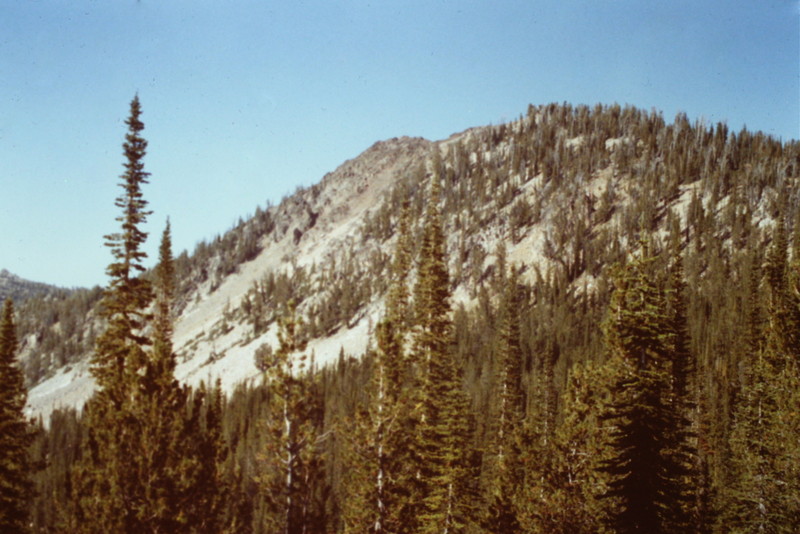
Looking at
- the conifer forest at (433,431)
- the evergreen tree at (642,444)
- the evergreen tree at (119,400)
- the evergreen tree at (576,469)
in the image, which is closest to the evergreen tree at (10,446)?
the conifer forest at (433,431)

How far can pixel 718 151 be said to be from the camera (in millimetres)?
166500

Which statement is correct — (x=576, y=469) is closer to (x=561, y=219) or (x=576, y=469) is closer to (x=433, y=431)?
(x=433, y=431)

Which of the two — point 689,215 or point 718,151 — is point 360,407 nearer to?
point 689,215

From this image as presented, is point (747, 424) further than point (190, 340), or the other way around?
point (190, 340)

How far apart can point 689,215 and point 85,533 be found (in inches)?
6240

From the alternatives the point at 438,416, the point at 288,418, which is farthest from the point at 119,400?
the point at 438,416

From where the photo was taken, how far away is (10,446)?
80.2 ft

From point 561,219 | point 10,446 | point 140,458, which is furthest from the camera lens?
point 561,219

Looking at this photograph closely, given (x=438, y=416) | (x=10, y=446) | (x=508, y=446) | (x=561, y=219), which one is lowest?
(x=508, y=446)

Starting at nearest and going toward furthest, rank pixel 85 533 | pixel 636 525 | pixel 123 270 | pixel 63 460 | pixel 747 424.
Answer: pixel 85 533, pixel 636 525, pixel 123 270, pixel 747 424, pixel 63 460

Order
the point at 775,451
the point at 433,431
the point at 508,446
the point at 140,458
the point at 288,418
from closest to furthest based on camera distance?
1. the point at 140,458
2. the point at 288,418
3. the point at 433,431
4. the point at 775,451
5. the point at 508,446

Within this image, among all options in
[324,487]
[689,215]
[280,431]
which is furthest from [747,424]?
[689,215]

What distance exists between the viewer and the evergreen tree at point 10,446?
78.3 ft

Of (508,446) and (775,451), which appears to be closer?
(775,451)
